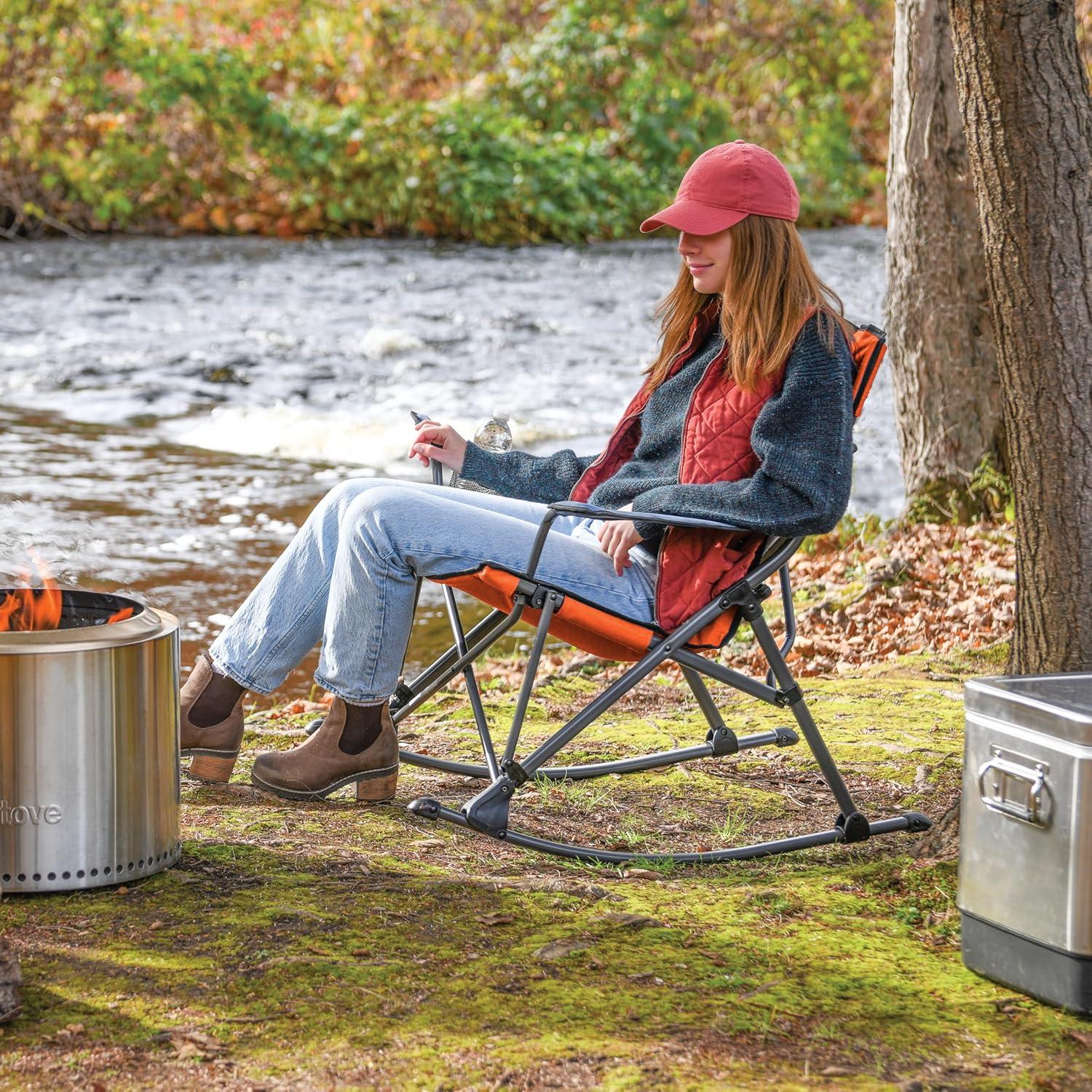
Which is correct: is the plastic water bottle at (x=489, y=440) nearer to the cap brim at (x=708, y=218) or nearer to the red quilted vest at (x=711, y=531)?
the red quilted vest at (x=711, y=531)

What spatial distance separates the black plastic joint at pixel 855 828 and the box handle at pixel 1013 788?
0.64m

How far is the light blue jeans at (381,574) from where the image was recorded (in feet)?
9.68

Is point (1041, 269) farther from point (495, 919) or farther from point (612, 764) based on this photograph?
point (495, 919)

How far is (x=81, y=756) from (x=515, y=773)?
2.70 feet

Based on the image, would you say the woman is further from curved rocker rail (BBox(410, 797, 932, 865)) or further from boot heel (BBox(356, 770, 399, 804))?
curved rocker rail (BBox(410, 797, 932, 865))

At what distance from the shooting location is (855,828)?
3.02 m

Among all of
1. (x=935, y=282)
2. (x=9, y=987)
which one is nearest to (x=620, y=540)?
(x=9, y=987)

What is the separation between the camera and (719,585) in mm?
3006

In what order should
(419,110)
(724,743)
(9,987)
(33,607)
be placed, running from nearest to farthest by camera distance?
1. (9,987)
2. (33,607)
3. (724,743)
4. (419,110)

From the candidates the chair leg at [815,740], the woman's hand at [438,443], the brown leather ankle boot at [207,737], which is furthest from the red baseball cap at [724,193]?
the brown leather ankle boot at [207,737]

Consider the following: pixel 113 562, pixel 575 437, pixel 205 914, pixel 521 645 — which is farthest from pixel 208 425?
pixel 205 914

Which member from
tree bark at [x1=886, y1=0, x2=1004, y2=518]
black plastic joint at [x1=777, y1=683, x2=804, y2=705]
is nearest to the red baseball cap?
black plastic joint at [x1=777, y1=683, x2=804, y2=705]

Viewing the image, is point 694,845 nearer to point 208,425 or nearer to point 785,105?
point 208,425

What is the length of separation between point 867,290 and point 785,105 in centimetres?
774
